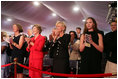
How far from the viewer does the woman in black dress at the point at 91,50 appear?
230 centimetres

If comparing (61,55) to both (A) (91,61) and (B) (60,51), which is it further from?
(A) (91,61)

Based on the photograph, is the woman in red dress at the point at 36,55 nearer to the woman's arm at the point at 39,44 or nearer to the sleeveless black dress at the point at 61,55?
the woman's arm at the point at 39,44

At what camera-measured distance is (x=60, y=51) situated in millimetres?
2639

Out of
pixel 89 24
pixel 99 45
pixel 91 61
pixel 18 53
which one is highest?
pixel 89 24

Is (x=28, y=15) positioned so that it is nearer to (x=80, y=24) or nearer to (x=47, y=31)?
(x=47, y=31)

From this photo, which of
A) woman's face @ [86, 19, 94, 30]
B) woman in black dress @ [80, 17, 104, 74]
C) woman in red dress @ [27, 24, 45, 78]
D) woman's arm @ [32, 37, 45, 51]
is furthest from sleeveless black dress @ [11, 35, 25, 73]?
woman's face @ [86, 19, 94, 30]

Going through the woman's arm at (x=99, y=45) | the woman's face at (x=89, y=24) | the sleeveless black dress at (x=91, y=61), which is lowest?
the sleeveless black dress at (x=91, y=61)

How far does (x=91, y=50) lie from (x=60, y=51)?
0.61 m

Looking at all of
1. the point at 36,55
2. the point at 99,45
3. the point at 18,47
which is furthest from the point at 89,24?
the point at 18,47

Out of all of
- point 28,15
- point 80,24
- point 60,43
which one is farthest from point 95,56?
point 80,24

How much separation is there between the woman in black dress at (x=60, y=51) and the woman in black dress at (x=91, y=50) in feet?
1.22

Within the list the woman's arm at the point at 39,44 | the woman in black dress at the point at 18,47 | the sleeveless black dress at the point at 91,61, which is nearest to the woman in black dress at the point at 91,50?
the sleeveless black dress at the point at 91,61

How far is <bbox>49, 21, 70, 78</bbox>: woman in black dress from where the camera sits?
2.62 m

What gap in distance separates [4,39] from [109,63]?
2301 millimetres
